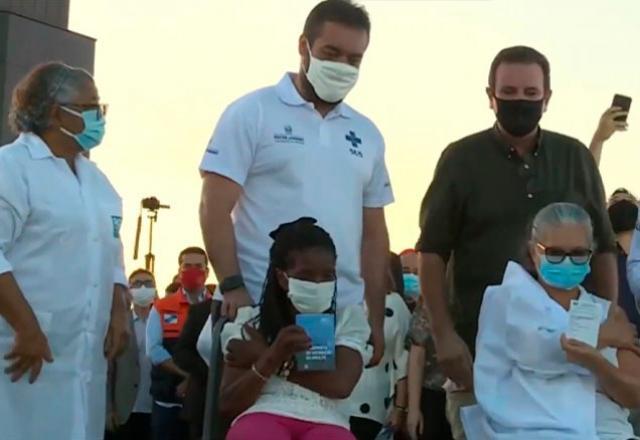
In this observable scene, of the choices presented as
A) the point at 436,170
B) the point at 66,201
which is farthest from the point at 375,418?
the point at 66,201

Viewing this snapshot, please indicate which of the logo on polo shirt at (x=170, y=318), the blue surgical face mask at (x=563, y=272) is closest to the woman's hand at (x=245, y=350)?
the blue surgical face mask at (x=563, y=272)

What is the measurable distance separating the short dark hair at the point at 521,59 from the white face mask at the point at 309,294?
4.10ft

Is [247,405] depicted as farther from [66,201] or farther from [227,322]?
[66,201]

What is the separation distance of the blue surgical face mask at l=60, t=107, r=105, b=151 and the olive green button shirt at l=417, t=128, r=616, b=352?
4.76 feet

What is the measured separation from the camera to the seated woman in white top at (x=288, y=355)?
5129 mm

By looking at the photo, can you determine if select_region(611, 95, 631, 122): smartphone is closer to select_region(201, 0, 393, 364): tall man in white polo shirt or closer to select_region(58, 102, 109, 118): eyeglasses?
select_region(201, 0, 393, 364): tall man in white polo shirt

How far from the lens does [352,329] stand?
536 centimetres

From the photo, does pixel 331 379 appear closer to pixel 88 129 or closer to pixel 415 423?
pixel 88 129

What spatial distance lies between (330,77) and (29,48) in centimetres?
1446

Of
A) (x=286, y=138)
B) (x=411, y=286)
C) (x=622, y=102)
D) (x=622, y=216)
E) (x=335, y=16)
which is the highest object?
(x=335, y=16)

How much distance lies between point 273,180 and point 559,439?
1496mm

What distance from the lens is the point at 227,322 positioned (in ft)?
17.2

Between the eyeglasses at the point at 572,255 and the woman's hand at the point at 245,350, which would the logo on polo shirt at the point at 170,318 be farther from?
the eyeglasses at the point at 572,255

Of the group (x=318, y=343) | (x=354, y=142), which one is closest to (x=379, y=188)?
(x=354, y=142)
